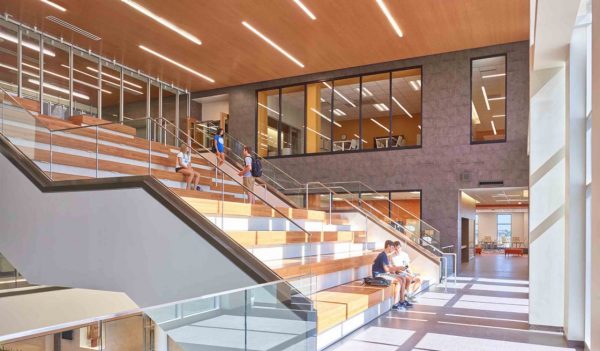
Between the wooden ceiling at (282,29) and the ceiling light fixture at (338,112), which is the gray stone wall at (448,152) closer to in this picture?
the wooden ceiling at (282,29)

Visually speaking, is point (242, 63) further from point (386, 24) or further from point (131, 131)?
point (131, 131)

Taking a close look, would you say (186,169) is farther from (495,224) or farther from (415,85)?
(495,224)

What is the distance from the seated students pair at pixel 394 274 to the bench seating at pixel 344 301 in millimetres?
320

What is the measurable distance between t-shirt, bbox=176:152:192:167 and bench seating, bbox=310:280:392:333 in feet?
12.3

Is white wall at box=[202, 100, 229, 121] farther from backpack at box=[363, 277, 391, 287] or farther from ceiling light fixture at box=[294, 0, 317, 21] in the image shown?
backpack at box=[363, 277, 391, 287]

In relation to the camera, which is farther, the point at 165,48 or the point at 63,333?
the point at 165,48

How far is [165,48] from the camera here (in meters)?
13.5

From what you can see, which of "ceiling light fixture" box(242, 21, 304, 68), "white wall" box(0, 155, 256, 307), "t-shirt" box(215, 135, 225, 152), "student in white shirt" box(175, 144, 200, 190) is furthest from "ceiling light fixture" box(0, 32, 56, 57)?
"student in white shirt" box(175, 144, 200, 190)

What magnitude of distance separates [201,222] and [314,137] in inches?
414

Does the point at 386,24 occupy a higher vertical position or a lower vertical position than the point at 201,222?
higher

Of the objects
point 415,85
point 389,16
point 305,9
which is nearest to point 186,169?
point 305,9

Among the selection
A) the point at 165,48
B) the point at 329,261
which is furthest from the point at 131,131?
the point at 165,48

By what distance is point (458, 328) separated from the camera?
705cm

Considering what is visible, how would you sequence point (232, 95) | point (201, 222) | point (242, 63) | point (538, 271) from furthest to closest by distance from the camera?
point (232, 95) < point (242, 63) < point (538, 271) < point (201, 222)
